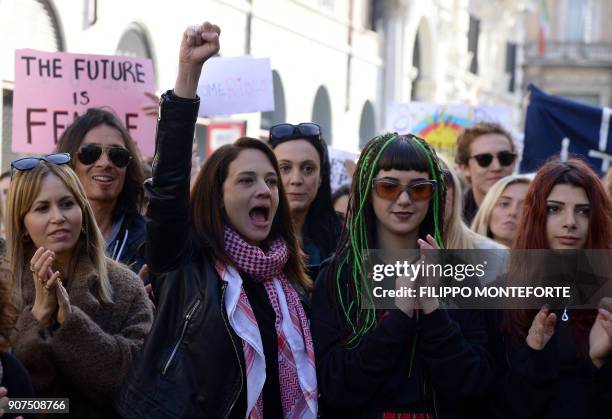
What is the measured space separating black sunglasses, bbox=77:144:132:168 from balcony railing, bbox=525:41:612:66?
4920 centimetres

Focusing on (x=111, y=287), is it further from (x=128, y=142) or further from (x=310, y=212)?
(x=310, y=212)

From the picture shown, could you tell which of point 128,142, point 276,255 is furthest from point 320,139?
point 276,255

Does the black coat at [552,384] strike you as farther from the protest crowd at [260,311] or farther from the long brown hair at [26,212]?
the long brown hair at [26,212]

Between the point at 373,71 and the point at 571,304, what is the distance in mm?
21480

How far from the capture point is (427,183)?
378cm

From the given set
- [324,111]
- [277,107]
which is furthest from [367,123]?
Result: [277,107]

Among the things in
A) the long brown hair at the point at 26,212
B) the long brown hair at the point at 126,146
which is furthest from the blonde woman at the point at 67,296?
the long brown hair at the point at 126,146

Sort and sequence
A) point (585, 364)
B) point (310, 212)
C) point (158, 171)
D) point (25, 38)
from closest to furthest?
point (158, 171) → point (585, 364) → point (310, 212) → point (25, 38)

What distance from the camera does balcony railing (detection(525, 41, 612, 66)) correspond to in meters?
53.1

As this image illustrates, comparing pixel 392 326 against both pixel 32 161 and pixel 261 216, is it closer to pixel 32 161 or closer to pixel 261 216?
pixel 261 216

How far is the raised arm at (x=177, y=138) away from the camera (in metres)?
3.50

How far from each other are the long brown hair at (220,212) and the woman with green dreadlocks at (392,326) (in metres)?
0.20

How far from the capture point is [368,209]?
3844mm

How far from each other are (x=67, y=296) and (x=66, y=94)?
2.65m
